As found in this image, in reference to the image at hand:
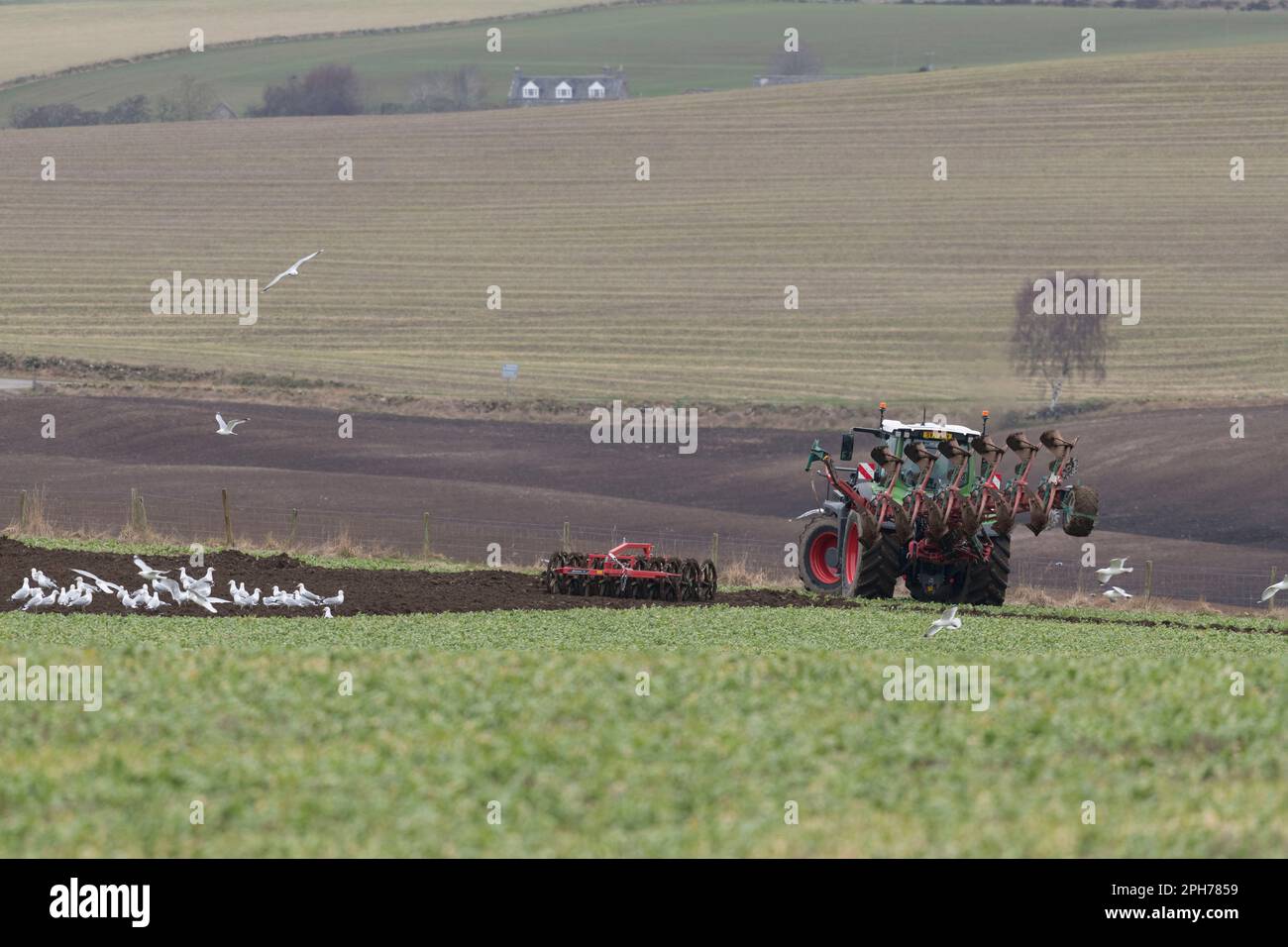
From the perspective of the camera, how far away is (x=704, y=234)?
282 feet

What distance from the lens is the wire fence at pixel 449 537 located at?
134ft

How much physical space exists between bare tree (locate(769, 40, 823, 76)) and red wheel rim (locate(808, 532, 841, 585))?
91.7 metres

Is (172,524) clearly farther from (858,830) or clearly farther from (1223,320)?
(1223,320)

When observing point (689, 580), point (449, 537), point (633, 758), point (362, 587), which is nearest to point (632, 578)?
point (689, 580)

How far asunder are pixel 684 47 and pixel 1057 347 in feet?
228

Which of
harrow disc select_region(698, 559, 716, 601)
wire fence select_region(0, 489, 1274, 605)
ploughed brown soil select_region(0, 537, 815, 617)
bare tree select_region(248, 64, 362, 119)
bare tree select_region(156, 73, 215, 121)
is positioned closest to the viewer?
ploughed brown soil select_region(0, 537, 815, 617)

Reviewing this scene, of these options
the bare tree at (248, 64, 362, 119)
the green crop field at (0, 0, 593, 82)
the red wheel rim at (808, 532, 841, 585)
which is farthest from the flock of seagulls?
the green crop field at (0, 0, 593, 82)

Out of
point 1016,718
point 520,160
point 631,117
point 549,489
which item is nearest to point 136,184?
point 520,160

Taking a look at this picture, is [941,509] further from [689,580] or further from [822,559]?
[689,580]

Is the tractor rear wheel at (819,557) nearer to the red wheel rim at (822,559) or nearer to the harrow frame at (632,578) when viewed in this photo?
the red wheel rim at (822,559)

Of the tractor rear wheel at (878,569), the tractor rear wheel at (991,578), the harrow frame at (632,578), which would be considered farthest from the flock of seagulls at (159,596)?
the tractor rear wheel at (991,578)

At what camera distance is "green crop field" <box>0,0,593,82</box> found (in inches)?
5094

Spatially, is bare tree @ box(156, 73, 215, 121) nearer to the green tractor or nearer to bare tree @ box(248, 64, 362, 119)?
bare tree @ box(248, 64, 362, 119)

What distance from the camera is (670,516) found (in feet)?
157
